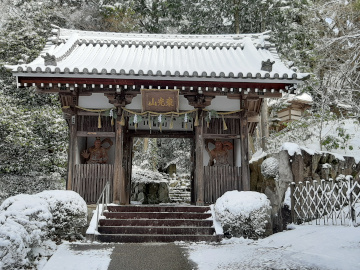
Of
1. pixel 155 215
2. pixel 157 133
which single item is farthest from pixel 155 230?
pixel 157 133

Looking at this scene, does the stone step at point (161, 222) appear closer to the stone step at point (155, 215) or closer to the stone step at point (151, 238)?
the stone step at point (155, 215)

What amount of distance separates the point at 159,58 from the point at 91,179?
5.00 m

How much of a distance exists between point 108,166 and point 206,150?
11.5 feet

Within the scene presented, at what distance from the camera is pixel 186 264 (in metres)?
5.64

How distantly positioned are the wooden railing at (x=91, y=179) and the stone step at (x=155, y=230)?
216 centimetres

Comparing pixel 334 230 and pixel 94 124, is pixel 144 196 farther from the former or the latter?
pixel 334 230

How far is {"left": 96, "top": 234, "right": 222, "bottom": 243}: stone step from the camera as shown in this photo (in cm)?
768

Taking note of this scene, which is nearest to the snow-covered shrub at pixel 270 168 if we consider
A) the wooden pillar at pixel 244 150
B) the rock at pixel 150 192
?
the wooden pillar at pixel 244 150

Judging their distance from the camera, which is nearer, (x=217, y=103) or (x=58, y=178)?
(x=217, y=103)

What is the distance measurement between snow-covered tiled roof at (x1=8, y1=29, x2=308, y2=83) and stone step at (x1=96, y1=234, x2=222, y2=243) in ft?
14.1

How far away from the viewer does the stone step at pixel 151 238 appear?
7.68m

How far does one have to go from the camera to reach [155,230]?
8.12 metres

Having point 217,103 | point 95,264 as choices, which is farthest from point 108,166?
point 95,264

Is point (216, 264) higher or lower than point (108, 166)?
lower
